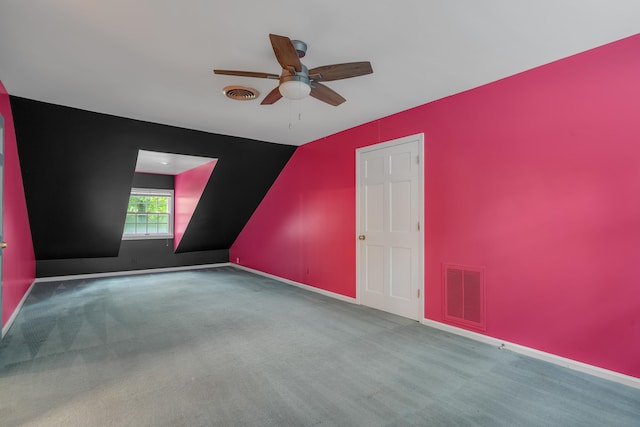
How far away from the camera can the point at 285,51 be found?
6.09ft

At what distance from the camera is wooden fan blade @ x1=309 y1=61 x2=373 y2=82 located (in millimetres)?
2004

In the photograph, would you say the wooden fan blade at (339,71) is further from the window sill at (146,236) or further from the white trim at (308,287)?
the window sill at (146,236)

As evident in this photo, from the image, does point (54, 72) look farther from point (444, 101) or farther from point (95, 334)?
point (444, 101)

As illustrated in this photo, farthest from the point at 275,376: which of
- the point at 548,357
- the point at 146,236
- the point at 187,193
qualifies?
the point at 146,236

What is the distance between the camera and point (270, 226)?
20.6 ft

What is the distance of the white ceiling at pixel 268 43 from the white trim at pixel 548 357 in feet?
7.96

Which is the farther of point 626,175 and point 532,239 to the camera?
point 532,239

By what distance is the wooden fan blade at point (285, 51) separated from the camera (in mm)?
1727

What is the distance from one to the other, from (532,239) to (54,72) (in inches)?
174

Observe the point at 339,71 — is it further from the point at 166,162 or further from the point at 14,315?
the point at 166,162

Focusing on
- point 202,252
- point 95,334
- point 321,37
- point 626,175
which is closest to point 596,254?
point 626,175

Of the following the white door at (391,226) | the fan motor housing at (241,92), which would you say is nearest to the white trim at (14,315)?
the fan motor housing at (241,92)

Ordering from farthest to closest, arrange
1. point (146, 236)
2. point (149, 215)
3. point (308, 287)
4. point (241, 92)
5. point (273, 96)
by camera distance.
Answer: point (149, 215) < point (146, 236) < point (308, 287) < point (241, 92) < point (273, 96)

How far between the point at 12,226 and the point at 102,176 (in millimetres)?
1300
